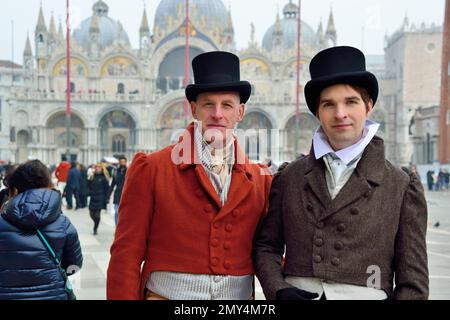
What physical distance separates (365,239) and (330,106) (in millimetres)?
603

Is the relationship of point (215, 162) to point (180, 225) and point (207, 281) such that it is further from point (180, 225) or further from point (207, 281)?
point (207, 281)

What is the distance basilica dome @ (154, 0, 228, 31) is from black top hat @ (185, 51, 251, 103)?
2391 inches

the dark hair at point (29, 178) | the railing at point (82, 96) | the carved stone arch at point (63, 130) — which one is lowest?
the dark hair at point (29, 178)

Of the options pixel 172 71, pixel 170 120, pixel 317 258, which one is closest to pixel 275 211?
pixel 317 258

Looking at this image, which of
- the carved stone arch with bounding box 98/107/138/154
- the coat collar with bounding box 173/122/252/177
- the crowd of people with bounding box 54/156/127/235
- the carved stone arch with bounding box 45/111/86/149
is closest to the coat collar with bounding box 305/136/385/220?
the coat collar with bounding box 173/122/252/177

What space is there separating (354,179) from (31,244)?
251cm

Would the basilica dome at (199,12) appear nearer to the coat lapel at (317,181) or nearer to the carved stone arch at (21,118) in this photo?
the carved stone arch at (21,118)

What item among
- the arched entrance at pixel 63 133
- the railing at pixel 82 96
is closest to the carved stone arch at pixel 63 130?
the arched entrance at pixel 63 133

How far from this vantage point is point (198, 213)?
2889 mm

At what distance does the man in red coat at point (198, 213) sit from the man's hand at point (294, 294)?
0.36 metres

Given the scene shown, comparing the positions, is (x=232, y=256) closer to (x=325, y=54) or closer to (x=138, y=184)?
(x=138, y=184)

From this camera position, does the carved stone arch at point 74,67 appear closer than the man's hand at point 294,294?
No

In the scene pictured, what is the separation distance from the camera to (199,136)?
297cm

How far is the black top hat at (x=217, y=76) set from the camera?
2.90 metres
